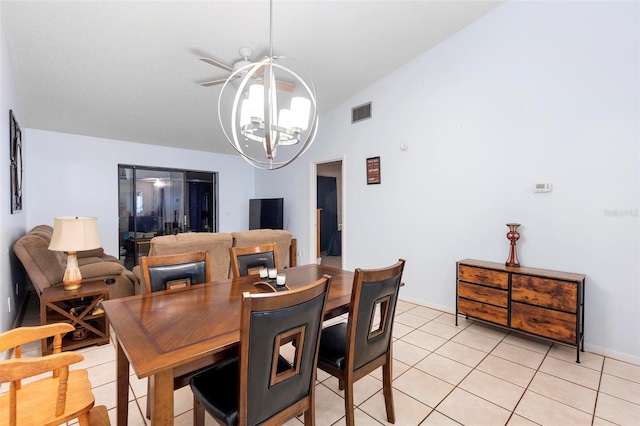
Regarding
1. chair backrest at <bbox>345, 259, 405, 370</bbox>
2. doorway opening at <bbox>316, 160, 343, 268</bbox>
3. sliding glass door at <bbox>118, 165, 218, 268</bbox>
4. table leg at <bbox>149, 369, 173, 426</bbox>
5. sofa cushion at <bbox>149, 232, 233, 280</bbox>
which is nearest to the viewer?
table leg at <bbox>149, 369, 173, 426</bbox>

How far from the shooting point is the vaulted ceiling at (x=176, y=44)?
2.71 meters

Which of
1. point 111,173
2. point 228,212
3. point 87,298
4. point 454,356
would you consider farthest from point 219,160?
point 454,356

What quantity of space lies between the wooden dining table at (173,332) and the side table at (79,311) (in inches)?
53.1

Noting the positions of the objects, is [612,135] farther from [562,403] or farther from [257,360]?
[257,360]

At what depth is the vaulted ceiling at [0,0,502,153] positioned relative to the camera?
2705mm

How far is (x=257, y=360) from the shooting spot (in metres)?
1.12

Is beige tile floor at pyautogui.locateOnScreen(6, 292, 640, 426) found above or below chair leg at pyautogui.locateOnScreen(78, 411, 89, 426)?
below

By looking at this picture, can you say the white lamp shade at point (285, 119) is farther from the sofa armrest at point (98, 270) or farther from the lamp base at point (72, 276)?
the sofa armrest at point (98, 270)

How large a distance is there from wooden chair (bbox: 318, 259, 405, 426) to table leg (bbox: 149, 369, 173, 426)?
32.1 inches

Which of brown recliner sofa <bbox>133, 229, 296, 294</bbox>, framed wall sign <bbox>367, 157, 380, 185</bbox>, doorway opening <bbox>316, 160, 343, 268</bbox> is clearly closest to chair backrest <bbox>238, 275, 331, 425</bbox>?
brown recliner sofa <bbox>133, 229, 296, 294</bbox>

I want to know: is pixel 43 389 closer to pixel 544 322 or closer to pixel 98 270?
pixel 98 270

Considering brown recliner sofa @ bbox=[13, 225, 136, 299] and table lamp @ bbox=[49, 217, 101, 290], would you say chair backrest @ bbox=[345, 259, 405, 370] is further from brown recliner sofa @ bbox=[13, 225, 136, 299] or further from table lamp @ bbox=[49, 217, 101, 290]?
brown recliner sofa @ bbox=[13, 225, 136, 299]

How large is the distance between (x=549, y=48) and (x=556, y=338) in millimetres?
2700

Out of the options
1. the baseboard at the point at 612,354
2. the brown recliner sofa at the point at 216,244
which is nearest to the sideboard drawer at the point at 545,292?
the baseboard at the point at 612,354
